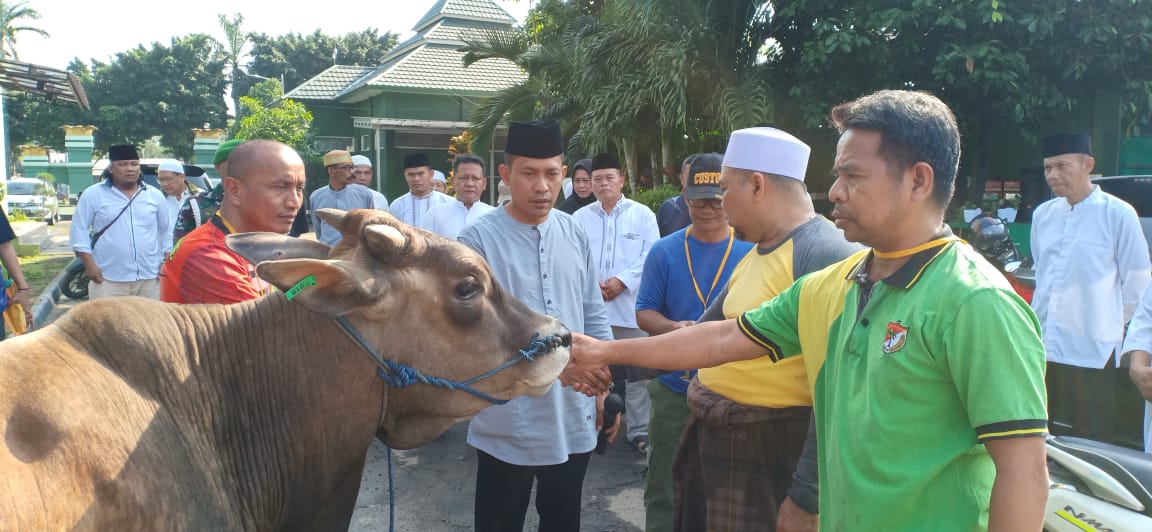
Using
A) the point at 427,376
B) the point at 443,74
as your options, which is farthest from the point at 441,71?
the point at 427,376

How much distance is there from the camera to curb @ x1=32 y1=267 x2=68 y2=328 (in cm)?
1100

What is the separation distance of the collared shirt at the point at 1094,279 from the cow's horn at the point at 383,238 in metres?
5.26

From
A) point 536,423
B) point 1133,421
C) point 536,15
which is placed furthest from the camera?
point 536,15

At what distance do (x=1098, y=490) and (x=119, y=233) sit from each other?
29.0 ft

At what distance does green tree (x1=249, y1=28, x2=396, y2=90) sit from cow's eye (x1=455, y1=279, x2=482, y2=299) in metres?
65.5

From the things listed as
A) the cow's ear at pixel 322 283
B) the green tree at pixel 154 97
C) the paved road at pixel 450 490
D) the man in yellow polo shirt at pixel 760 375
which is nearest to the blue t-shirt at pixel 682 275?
the man in yellow polo shirt at pixel 760 375

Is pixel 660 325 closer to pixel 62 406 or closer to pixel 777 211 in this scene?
pixel 777 211

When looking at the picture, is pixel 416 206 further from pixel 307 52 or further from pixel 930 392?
pixel 307 52

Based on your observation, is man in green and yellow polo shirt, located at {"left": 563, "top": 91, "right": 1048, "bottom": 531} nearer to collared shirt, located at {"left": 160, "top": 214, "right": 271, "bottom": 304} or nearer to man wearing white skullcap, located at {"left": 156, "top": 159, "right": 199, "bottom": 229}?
collared shirt, located at {"left": 160, "top": 214, "right": 271, "bottom": 304}

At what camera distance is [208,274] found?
9.51 feet

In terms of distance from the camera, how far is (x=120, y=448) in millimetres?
1824

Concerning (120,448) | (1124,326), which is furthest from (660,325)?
(1124,326)

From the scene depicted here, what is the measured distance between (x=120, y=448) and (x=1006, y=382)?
1978 millimetres

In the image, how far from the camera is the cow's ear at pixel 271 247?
8.27ft
